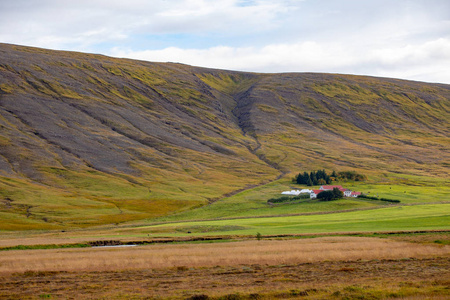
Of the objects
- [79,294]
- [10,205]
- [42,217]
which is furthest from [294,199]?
[79,294]

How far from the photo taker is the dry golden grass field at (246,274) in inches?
858

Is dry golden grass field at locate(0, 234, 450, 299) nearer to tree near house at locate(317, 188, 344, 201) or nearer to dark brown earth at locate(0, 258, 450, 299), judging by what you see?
dark brown earth at locate(0, 258, 450, 299)

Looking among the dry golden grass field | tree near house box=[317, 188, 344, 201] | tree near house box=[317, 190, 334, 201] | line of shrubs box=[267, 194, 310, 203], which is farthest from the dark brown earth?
line of shrubs box=[267, 194, 310, 203]

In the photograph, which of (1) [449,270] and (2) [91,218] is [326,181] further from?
(1) [449,270]

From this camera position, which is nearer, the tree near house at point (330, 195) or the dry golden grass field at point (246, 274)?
the dry golden grass field at point (246, 274)

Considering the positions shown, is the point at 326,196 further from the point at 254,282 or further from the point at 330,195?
the point at 254,282

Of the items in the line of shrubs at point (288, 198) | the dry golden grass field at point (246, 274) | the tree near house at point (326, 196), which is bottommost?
the line of shrubs at point (288, 198)

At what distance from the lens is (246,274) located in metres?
28.0

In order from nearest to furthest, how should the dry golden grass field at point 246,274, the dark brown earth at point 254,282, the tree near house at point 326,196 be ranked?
the dark brown earth at point 254,282
the dry golden grass field at point 246,274
the tree near house at point 326,196

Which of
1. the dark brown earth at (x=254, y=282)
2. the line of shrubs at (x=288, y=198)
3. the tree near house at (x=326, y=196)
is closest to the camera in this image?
the dark brown earth at (x=254, y=282)

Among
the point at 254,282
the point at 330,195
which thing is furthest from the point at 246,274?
the point at 330,195

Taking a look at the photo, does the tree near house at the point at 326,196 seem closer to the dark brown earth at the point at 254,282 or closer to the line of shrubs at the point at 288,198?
the line of shrubs at the point at 288,198

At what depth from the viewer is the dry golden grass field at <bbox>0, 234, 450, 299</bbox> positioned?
2180 centimetres

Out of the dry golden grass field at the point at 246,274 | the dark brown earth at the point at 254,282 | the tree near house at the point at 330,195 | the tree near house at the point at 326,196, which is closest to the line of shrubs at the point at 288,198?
the tree near house at the point at 326,196
